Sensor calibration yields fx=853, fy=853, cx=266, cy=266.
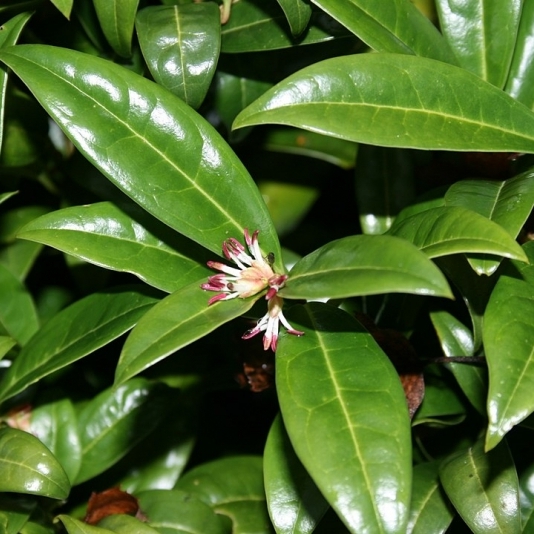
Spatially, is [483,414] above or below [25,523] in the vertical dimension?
above

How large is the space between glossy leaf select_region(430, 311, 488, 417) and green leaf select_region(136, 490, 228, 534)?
0.44m

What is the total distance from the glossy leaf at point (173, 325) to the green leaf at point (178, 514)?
461 mm

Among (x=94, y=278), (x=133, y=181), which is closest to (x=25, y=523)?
(x=94, y=278)

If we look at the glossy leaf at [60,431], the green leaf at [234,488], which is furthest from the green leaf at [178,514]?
the glossy leaf at [60,431]

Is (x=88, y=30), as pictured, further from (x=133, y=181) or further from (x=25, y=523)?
(x=25, y=523)

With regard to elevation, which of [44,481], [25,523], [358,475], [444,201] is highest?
[444,201]

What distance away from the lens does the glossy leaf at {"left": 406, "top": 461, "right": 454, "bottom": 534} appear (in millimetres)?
1198

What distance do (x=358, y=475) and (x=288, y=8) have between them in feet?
2.15

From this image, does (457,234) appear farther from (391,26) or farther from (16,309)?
(16,309)

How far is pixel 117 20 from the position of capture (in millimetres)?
1234

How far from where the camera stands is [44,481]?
3.85 feet

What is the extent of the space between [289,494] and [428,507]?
23cm

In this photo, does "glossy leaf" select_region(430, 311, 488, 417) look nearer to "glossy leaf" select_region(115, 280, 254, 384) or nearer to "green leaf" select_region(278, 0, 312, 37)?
"glossy leaf" select_region(115, 280, 254, 384)

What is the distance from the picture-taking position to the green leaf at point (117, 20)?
122 centimetres
